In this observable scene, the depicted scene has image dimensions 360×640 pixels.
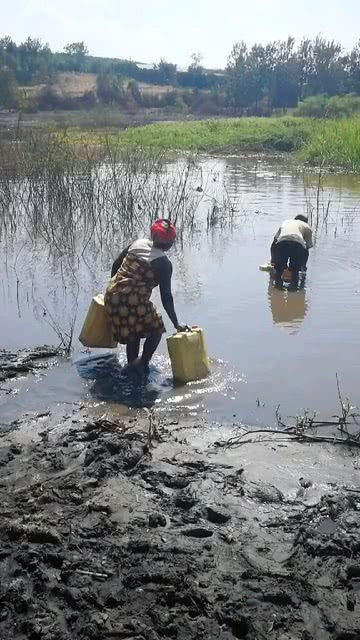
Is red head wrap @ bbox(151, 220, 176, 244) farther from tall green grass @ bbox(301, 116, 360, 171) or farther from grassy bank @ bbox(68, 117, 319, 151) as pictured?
grassy bank @ bbox(68, 117, 319, 151)

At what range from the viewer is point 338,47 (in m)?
60.3

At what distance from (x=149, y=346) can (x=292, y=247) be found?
10.1 feet

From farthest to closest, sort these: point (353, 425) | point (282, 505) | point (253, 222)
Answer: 1. point (253, 222)
2. point (353, 425)
3. point (282, 505)

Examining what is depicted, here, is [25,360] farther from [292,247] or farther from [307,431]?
[292,247]

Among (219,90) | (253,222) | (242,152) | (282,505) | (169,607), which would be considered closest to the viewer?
(169,607)

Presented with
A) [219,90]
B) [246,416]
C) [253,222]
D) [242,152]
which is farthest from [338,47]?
[246,416]

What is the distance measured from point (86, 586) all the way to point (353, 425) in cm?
238

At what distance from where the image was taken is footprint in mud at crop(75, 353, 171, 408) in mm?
4801

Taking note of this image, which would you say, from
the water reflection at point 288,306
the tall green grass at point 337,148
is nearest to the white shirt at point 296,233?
the water reflection at point 288,306

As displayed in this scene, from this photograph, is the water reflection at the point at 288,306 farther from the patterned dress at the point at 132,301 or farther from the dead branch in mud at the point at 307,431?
the dead branch in mud at the point at 307,431

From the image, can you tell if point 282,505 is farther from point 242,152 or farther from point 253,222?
point 242,152

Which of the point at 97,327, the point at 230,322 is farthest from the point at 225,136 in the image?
the point at 97,327

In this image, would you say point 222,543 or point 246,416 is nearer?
point 222,543

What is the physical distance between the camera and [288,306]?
732cm
